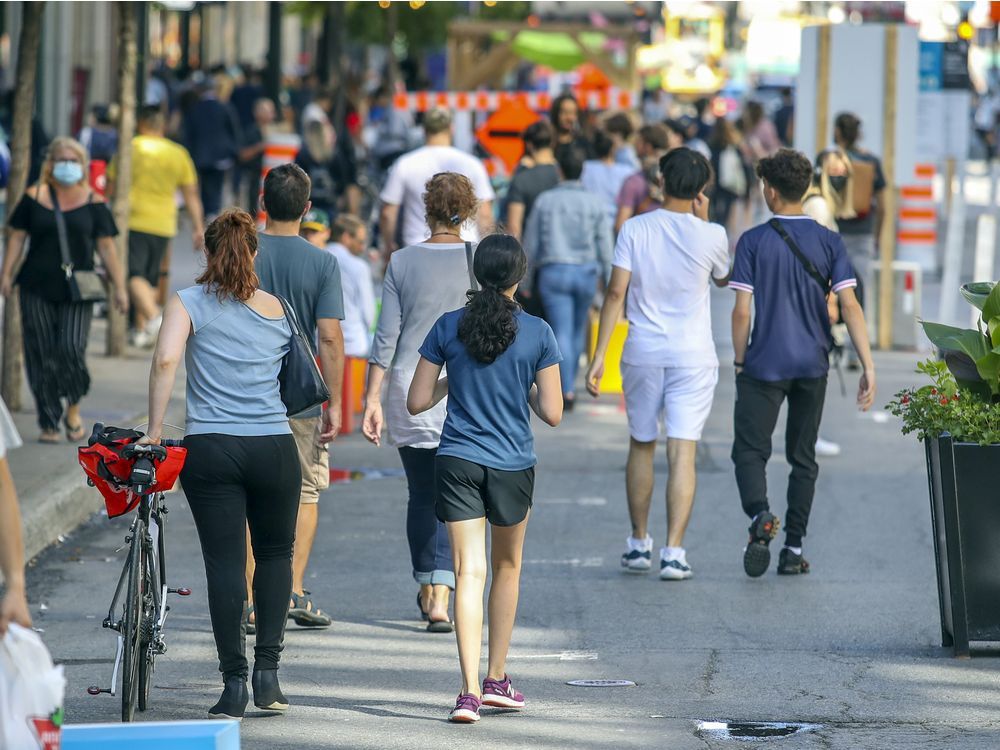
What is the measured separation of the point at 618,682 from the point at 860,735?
3.45 ft

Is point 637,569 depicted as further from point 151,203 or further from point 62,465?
point 151,203

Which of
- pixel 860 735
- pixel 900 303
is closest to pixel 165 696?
pixel 860 735

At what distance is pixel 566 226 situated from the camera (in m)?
12.4

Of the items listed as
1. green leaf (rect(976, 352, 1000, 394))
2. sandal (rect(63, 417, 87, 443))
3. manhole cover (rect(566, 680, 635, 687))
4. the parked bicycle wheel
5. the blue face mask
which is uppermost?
the blue face mask

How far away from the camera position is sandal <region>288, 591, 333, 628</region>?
7.57 metres

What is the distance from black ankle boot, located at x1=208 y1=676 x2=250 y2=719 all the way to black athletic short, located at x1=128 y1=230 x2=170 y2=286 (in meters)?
9.00

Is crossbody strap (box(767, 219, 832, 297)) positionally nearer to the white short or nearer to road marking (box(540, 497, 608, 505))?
the white short

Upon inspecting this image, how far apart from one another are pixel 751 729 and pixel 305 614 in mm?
2239

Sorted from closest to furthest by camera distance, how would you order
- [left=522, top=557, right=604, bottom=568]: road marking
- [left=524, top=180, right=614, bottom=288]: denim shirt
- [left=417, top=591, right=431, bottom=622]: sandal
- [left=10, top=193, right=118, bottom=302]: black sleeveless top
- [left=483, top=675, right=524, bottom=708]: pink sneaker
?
[left=483, top=675, right=524, bottom=708]: pink sneaker → [left=417, top=591, right=431, bottom=622]: sandal → [left=522, top=557, right=604, bottom=568]: road marking → [left=10, top=193, right=118, bottom=302]: black sleeveless top → [left=524, top=180, right=614, bottom=288]: denim shirt

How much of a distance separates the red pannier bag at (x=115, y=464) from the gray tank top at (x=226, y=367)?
19 centimetres

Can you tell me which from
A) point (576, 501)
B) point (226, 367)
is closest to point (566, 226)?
point (576, 501)

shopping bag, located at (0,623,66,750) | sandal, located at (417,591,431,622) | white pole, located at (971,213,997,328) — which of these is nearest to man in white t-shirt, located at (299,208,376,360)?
sandal, located at (417,591,431,622)

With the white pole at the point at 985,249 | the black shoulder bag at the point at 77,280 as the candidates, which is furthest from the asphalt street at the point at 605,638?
the white pole at the point at 985,249

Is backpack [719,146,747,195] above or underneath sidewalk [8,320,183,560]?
above
